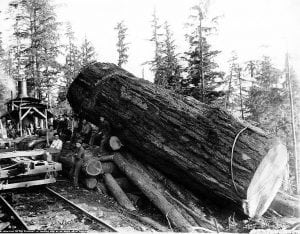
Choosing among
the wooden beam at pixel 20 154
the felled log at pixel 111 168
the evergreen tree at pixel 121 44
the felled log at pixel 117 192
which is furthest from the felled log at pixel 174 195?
the evergreen tree at pixel 121 44

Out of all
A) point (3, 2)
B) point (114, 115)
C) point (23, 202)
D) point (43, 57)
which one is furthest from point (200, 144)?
point (43, 57)

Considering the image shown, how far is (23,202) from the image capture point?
250 inches

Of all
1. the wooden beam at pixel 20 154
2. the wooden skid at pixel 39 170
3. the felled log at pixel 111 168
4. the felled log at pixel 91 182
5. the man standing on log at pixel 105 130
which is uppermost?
the man standing on log at pixel 105 130

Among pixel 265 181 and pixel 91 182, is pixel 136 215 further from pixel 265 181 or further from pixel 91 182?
pixel 265 181

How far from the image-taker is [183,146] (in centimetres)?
600

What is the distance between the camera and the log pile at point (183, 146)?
208 inches

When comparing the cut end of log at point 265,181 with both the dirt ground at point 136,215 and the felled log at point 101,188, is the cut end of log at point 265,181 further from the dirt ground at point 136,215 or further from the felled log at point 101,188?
the felled log at point 101,188

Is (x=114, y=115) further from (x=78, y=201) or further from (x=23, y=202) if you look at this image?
(x=23, y=202)

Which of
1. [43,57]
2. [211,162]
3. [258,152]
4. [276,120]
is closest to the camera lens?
[258,152]

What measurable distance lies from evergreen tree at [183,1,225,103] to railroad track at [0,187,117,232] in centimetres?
1306

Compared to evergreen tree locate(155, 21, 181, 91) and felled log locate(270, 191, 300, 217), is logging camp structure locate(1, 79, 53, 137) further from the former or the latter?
felled log locate(270, 191, 300, 217)

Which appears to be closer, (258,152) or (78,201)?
(258,152)

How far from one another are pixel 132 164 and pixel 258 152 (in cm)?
323

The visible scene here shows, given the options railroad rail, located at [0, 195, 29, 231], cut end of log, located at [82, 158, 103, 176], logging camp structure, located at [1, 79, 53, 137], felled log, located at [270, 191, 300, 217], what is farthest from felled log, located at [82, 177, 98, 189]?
logging camp structure, located at [1, 79, 53, 137]
